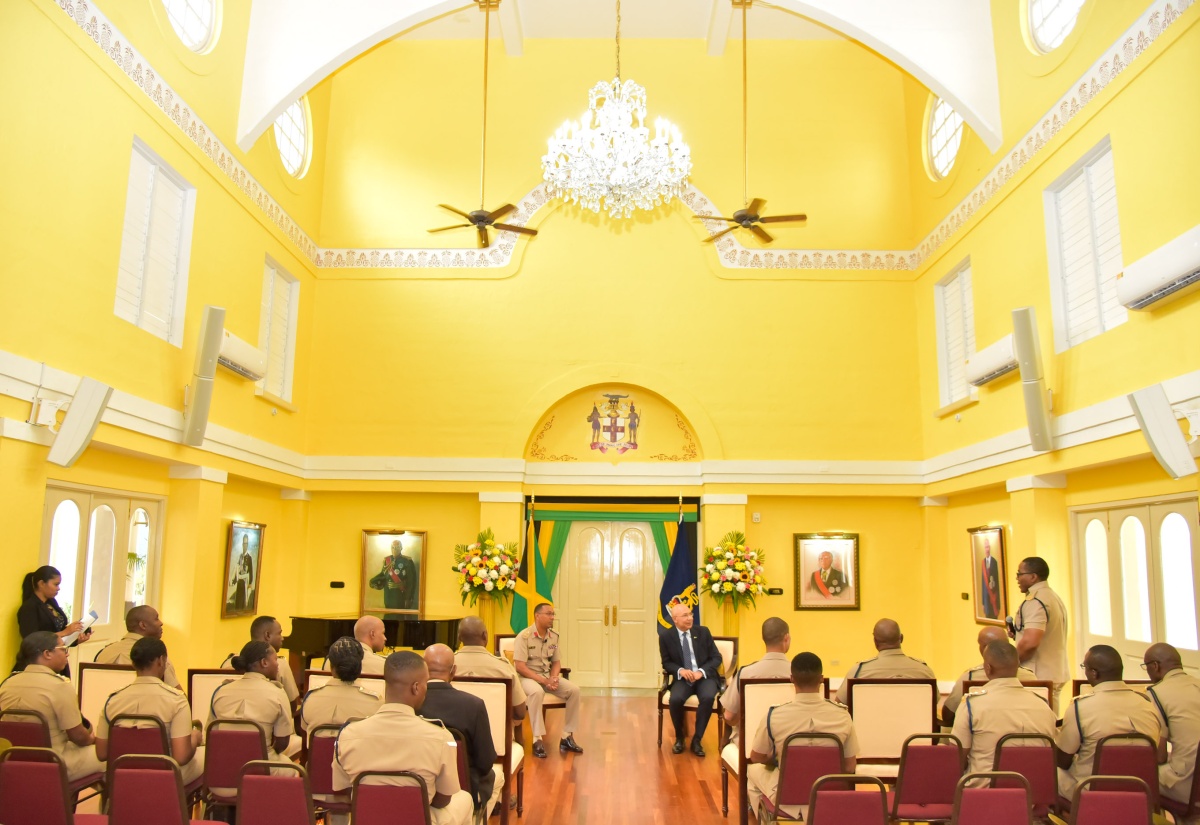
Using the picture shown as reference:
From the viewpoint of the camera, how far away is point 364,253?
14344mm

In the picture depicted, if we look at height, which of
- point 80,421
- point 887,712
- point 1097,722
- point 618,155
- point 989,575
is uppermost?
point 618,155

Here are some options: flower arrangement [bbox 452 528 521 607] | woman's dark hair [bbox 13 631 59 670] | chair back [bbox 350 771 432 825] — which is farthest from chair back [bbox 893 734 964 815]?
flower arrangement [bbox 452 528 521 607]

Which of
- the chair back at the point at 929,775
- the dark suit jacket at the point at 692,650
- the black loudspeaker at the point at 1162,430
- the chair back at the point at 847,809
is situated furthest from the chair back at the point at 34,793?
the black loudspeaker at the point at 1162,430

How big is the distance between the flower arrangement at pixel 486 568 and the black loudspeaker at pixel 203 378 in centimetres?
439

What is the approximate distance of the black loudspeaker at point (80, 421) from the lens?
7.63m

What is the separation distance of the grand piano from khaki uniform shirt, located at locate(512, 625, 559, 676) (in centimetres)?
159

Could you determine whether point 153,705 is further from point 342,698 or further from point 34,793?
point 342,698

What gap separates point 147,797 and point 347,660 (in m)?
1.36

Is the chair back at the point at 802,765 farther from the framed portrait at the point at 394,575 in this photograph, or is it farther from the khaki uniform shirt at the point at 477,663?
the framed portrait at the point at 394,575

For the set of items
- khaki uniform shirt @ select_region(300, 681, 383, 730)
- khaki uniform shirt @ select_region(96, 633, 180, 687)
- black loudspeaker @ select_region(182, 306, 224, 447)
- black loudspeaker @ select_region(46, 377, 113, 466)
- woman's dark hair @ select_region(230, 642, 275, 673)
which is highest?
black loudspeaker @ select_region(182, 306, 224, 447)

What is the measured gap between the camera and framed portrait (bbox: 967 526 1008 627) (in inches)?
452

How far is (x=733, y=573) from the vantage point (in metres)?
13.0

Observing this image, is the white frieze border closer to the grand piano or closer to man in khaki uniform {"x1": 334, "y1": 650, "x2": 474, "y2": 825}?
the grand piano

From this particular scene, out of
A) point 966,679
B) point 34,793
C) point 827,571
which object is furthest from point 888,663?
point 827,571
